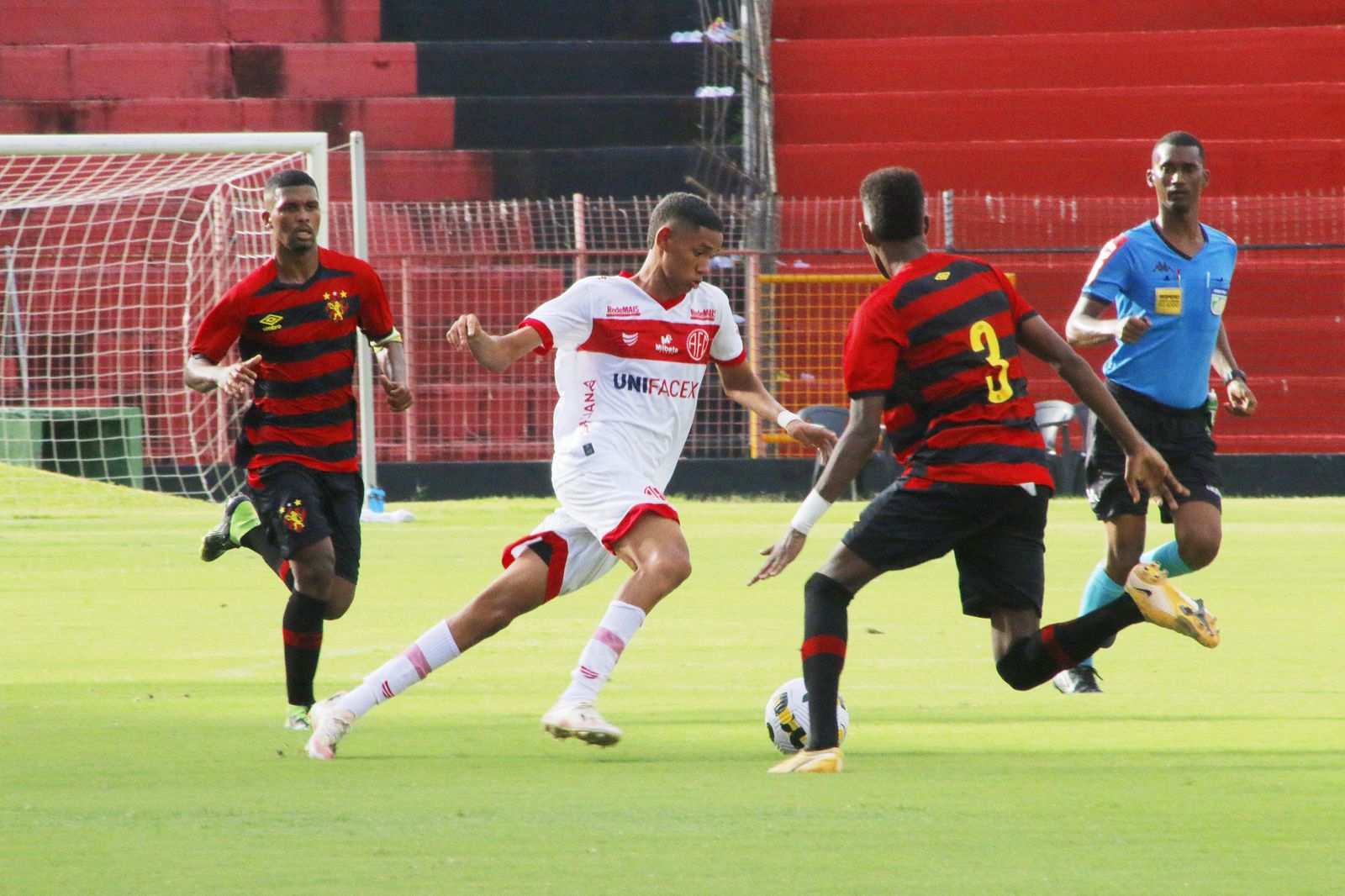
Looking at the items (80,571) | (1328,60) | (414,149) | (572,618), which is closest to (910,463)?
(572,618)

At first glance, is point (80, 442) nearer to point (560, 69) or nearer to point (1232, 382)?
point (560, 69)

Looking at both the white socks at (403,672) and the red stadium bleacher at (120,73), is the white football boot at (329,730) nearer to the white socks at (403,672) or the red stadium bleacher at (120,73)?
the white socks at (403,672)

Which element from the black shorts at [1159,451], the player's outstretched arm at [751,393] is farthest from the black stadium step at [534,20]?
the player's outstretched arm at [751,393]

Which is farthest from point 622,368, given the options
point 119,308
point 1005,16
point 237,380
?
point 1005,16

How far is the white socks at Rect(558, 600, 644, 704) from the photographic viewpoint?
5285mm

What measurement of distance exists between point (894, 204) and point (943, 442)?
689 mm

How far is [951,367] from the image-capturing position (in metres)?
5.24

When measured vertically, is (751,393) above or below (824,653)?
above

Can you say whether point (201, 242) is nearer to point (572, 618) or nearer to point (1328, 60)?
point (572, 618)

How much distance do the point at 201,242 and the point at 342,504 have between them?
1341cm

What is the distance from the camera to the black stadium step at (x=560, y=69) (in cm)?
2408

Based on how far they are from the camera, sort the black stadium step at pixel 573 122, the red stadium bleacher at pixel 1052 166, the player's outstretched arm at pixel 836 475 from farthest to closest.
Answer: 1. the black stadium step at pixel 573 122
2. the red stadium bleacher at pixel 1052 166
3. the player's outstretched arm at pixel 836 475

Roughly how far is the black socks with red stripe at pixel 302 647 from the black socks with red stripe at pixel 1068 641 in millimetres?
2241

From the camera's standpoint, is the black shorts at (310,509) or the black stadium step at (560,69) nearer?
the black shorts at (310,509)
